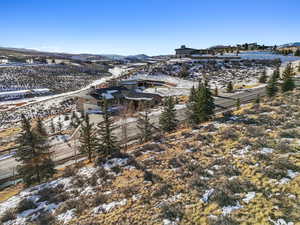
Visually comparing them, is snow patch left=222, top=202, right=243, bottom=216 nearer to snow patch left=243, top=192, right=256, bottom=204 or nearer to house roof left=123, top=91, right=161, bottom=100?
snow patch left=243, top=192, right=256, bottom=204

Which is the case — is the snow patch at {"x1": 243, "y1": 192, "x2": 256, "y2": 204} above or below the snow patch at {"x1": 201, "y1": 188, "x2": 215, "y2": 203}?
above

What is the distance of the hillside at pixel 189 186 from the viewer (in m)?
8.34

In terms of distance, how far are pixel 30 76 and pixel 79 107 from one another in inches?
3045

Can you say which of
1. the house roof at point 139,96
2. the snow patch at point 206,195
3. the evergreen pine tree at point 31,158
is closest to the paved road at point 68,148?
the evergreen pine tree at point 31,158

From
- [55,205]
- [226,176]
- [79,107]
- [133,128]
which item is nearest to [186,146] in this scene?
[226,176]

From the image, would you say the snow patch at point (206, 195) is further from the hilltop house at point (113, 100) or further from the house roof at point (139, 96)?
the house roof at point (139, 96)

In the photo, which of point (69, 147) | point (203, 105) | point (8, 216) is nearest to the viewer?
point (8, 216)

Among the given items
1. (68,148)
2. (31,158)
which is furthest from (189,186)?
(68,148)

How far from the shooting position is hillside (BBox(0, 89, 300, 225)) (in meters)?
8.34

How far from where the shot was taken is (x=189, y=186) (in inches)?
413

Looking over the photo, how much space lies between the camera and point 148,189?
36.6 ft

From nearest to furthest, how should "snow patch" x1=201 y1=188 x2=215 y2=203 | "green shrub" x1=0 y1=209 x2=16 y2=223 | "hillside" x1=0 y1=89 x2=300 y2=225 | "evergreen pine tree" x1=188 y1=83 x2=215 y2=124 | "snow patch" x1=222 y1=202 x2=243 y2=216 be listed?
1. "snow patch" x1=222 y1=202 x2=243 y2=216
2. "hillside" x1=0 y1=89 x2=300 y2=225
3. "snow patch" x1=201 y1=188 x2=215 y2=203
4. "green shrub" x1=0 y1=209 x2=16 y2=223
5. "evergreen pine tree" x1=188 y1=83 x2=215 y2=124

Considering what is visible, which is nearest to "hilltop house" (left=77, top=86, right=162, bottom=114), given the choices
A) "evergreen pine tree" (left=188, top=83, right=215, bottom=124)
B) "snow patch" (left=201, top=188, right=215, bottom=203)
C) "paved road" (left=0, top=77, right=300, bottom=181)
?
"paved road" (left=0, top=77, right=300, bottom=181)

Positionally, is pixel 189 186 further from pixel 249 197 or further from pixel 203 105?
pixel 203 105
